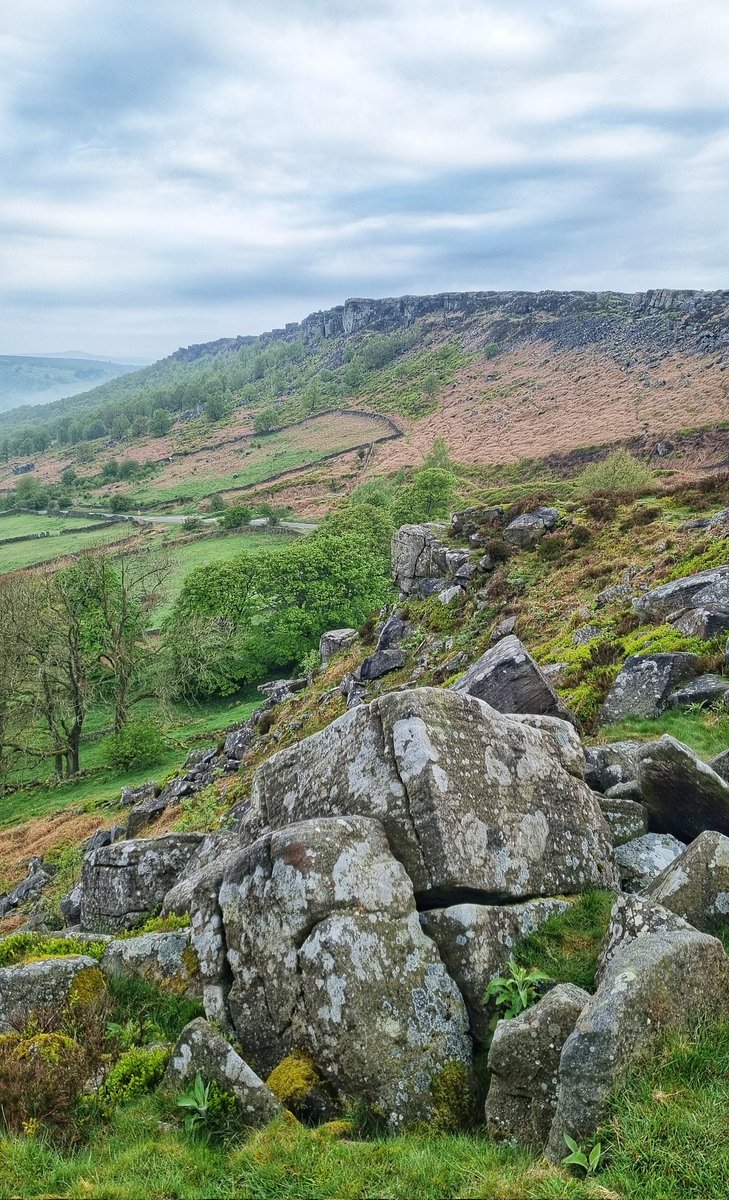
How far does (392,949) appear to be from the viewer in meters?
7.77

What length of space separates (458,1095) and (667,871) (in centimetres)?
371

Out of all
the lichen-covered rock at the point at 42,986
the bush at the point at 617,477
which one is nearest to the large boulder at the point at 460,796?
the lichen-covered rock at the point at 42,986

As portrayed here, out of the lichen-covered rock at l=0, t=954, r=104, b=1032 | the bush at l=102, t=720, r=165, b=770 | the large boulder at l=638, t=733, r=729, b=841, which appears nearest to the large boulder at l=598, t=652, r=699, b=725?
the large boulder at l=638, t=733, r=729, b=841

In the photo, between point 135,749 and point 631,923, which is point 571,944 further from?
point 135,749

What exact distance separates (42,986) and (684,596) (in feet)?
60.5

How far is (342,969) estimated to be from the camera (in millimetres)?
7613

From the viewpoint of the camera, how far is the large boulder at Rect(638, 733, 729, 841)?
386 inches

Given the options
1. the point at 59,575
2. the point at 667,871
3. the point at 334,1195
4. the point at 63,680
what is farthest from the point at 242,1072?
the point at 59,575

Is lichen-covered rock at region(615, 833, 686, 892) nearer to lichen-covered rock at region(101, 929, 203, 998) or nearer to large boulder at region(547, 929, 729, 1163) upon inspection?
large boulder at region(547, 929, 729, 1163)

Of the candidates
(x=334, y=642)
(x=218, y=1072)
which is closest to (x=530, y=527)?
(x=334, y=642)

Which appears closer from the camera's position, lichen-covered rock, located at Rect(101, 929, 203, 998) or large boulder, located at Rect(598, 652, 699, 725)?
lichen-covered rock, located at Rect(101, 929, 203, 998)

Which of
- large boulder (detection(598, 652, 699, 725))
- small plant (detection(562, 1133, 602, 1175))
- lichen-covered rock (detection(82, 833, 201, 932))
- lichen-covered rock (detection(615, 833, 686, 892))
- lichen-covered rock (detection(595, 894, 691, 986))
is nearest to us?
small plant (detection(562, 1133, 602, 1175))

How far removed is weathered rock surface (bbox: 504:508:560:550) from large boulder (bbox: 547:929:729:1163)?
26132 millimetres

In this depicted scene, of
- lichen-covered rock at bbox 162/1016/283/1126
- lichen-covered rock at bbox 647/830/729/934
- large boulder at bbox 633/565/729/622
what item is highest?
large boulder at bbox 633/565/729/622
